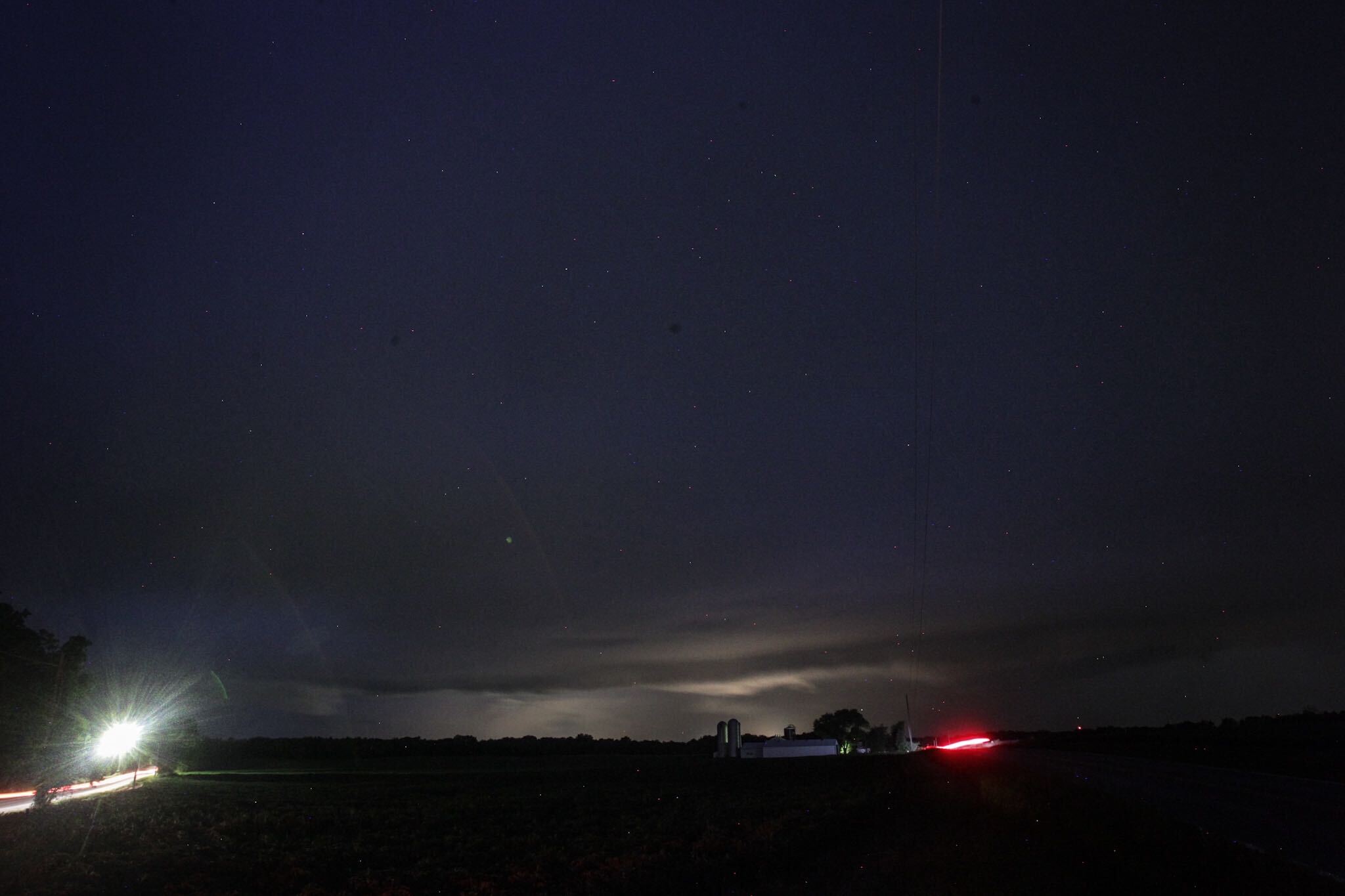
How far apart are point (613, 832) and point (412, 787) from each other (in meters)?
24.8

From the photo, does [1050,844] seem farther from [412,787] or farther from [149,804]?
[412,787]

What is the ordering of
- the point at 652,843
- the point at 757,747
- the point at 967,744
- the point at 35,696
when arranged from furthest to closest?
the point at 967,744, the point at 757,747, the point at 35,696, the point at 652,843

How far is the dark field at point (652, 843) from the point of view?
15.9 m

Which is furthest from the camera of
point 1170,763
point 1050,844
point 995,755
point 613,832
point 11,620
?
point 995,755

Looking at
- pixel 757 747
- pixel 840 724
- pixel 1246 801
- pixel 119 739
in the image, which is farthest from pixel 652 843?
pixel 840 724

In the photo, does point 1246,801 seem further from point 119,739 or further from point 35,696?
point 119,739

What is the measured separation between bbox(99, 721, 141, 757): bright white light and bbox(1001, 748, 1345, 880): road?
4262cm

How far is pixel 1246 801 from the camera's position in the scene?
85.4ft

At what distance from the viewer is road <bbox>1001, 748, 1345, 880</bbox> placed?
17.7m

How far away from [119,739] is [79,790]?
695 cm

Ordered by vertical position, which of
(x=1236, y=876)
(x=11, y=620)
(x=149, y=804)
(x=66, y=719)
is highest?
(x=11, y=620)

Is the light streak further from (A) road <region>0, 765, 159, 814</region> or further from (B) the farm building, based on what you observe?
(A) road <region>0, 765, 159, 814</region>

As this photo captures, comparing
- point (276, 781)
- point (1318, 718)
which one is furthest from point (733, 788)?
point (1318, 718)

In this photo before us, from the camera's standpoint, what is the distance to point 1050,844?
18250 millimetres
